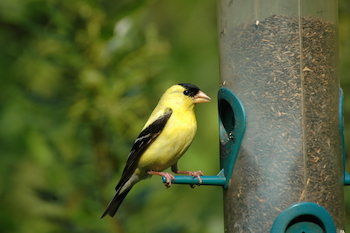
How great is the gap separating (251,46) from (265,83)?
34 cm

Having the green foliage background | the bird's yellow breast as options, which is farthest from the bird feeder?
the green foliage background

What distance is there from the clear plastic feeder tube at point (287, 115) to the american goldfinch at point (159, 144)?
761 mm

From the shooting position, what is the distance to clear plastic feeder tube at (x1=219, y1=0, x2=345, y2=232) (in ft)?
14.4

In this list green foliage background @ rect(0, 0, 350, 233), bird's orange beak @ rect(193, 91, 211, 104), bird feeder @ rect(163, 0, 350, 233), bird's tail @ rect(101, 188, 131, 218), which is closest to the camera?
bird feeder @ rect(163, 0, 350, 233)

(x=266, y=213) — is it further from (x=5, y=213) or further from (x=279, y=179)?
(x=5, y=213)

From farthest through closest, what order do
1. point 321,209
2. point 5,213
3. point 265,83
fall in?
1. point 5,213
2. point 265,83
3. point 321,209

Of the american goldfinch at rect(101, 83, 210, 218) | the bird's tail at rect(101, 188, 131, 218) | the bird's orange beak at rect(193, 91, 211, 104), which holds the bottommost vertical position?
the bird's tail at rect(101, 188, 131, 218)

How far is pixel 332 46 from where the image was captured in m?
4.65

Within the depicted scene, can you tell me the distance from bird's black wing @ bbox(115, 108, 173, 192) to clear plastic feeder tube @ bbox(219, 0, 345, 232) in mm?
951

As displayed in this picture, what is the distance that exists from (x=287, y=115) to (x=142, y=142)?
1.41 metres

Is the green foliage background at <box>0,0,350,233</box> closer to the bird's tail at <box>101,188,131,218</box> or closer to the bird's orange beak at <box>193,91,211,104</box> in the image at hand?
the bird's tail at <box>101,188,131,218</box>

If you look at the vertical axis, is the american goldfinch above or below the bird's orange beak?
below

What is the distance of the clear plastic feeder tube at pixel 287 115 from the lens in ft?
14.4

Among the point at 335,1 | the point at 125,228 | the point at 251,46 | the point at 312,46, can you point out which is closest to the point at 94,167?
the point at 125,228
